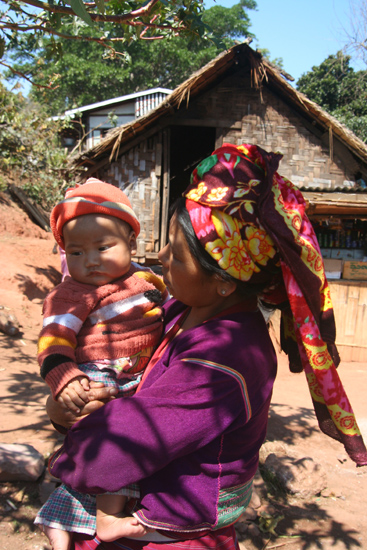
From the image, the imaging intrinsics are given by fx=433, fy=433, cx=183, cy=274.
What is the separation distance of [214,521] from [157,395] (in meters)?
0.45

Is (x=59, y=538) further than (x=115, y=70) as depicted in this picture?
No

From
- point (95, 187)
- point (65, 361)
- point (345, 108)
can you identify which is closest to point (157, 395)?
point (65, 361)

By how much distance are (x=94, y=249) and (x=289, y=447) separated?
3913mm

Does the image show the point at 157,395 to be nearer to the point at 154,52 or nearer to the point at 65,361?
the point at 65,361

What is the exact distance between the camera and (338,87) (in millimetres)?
17406

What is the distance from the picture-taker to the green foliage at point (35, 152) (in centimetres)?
1174

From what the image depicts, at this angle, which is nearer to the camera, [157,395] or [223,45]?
[157,395]

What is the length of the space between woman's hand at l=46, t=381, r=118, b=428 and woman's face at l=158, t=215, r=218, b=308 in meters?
0.40

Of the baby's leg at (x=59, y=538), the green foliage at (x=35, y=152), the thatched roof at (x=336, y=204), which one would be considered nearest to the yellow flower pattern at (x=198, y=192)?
the baby's leg at (x=59, y=538)

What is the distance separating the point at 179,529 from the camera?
1306 millimetres

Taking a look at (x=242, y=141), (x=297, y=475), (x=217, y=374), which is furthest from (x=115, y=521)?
(x=242, y=141)

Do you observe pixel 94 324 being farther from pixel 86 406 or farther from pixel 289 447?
pixel 289 447

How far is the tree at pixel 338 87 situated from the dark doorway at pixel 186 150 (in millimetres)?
7960

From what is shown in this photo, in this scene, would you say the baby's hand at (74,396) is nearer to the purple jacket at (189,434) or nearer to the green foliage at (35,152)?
the purple jacket at (189,434)
